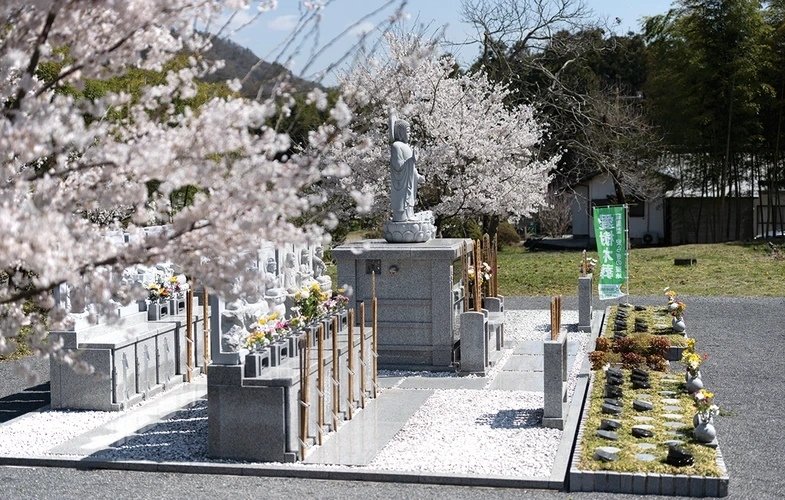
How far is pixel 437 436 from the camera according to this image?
8.27 metres

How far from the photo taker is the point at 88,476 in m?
7.40

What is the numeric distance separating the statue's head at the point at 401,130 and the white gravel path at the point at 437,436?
3.72 m

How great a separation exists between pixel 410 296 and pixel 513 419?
3.11m

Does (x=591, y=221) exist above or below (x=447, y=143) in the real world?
below

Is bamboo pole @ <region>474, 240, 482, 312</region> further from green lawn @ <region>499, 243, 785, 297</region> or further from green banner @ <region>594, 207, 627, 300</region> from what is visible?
green lawn @ <region>499, 243, 785, 297</region>

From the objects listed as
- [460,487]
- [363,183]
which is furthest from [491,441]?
[363,183]

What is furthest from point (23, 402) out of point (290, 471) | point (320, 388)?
point (290, 471)

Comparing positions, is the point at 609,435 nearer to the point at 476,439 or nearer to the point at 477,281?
the point at 476,439

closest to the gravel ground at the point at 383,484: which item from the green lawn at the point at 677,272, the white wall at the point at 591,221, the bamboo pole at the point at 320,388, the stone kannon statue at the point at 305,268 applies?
the bamboo pole at the point at 320,388

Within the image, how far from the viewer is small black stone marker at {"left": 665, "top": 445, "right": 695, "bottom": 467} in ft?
22.6

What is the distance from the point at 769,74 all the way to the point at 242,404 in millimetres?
26707

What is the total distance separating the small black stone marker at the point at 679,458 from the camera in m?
6.88

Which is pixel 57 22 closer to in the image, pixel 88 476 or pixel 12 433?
pixel 88 476

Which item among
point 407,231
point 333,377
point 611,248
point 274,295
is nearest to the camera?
point 333,377
